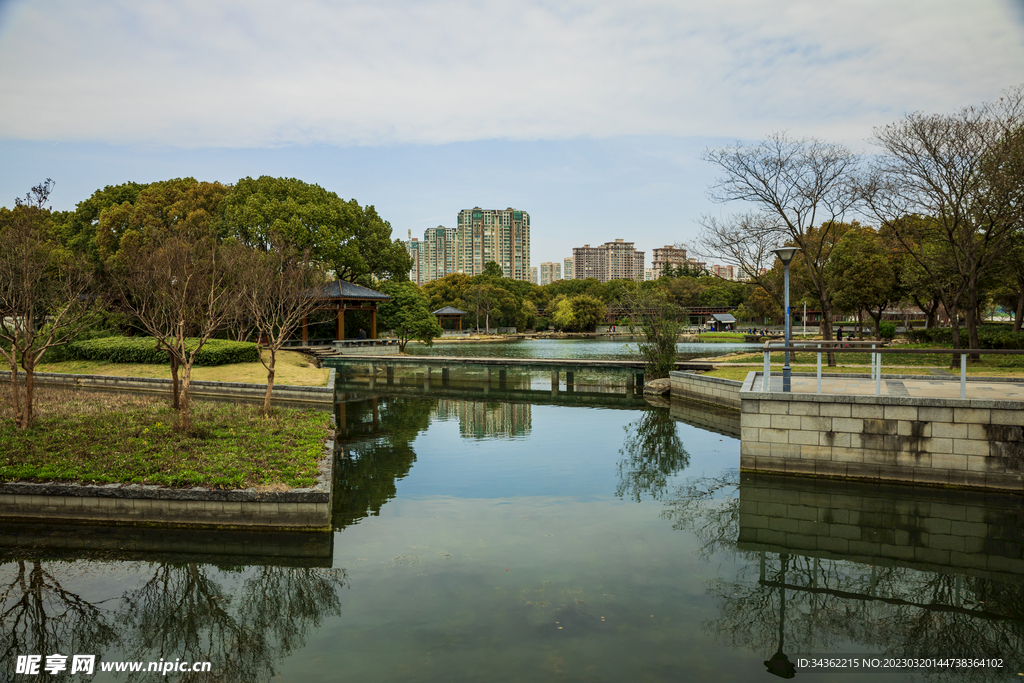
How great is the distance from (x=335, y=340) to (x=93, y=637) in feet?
97.2

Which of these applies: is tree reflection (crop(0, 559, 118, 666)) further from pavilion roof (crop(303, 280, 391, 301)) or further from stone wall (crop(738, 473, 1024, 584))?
pavilion roof (crop(303, 280, 391, 301))

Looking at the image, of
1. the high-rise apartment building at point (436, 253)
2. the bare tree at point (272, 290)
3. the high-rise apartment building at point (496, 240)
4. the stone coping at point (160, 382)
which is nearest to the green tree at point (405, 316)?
the bare tree at point (272, 290)

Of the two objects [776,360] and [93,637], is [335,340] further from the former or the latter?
[93,637]

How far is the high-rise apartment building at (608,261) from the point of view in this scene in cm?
16512

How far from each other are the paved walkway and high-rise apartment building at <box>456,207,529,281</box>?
123027 mm

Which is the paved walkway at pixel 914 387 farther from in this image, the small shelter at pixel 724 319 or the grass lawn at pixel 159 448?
the small shelter at pixel 724 319

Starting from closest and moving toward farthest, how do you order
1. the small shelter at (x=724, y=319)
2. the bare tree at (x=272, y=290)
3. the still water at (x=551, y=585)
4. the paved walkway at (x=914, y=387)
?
the still water at (x=551, y=585)
the paved walkway at (x=914, y=387)
the bare tree at (x=272, y=290)
the small shelter at (x=724, y=319)

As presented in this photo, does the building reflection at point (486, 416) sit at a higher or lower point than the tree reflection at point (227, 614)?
higher

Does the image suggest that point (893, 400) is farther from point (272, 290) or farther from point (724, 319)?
point (724, 319)

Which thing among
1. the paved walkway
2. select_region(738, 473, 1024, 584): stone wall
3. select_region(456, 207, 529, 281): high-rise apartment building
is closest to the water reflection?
select_region(738, 473, 1024, 584): stone wall

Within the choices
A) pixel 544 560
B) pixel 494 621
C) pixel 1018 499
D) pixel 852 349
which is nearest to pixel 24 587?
pixel 494 621

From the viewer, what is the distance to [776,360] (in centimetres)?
2245

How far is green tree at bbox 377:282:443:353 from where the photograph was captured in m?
35.8

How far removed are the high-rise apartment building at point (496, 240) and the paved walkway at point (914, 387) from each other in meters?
123
